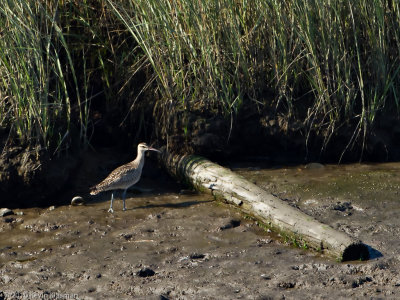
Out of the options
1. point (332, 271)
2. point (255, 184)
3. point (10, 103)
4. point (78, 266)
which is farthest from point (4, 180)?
point (332, 271)

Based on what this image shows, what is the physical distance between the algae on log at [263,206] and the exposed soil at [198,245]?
4.3 inches

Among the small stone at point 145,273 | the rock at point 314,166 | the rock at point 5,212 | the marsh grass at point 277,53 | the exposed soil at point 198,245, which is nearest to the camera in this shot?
the exposed soil at point 198,245

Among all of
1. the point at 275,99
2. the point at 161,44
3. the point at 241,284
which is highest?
the point at 161,44

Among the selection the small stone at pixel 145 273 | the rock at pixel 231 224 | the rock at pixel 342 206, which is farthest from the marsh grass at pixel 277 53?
the small stone at pixel 145 273

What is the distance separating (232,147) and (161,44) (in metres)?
1.49

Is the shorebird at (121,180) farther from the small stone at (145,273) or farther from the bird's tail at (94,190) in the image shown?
the small stone at (145,273)

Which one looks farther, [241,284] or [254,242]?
[254,242]

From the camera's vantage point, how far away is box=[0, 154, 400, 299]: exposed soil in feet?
18.4

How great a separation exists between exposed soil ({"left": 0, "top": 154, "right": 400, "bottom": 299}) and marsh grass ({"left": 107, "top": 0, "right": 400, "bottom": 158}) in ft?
2.55

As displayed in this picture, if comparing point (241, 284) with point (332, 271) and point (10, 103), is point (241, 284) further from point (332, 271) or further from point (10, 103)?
point (10, 103)

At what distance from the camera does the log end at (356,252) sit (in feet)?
19.5

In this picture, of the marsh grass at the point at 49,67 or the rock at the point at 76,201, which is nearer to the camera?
the marsh grass at the point at 49,67

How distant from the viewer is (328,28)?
7871 mm

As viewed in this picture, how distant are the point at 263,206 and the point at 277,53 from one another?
2.00 metres
